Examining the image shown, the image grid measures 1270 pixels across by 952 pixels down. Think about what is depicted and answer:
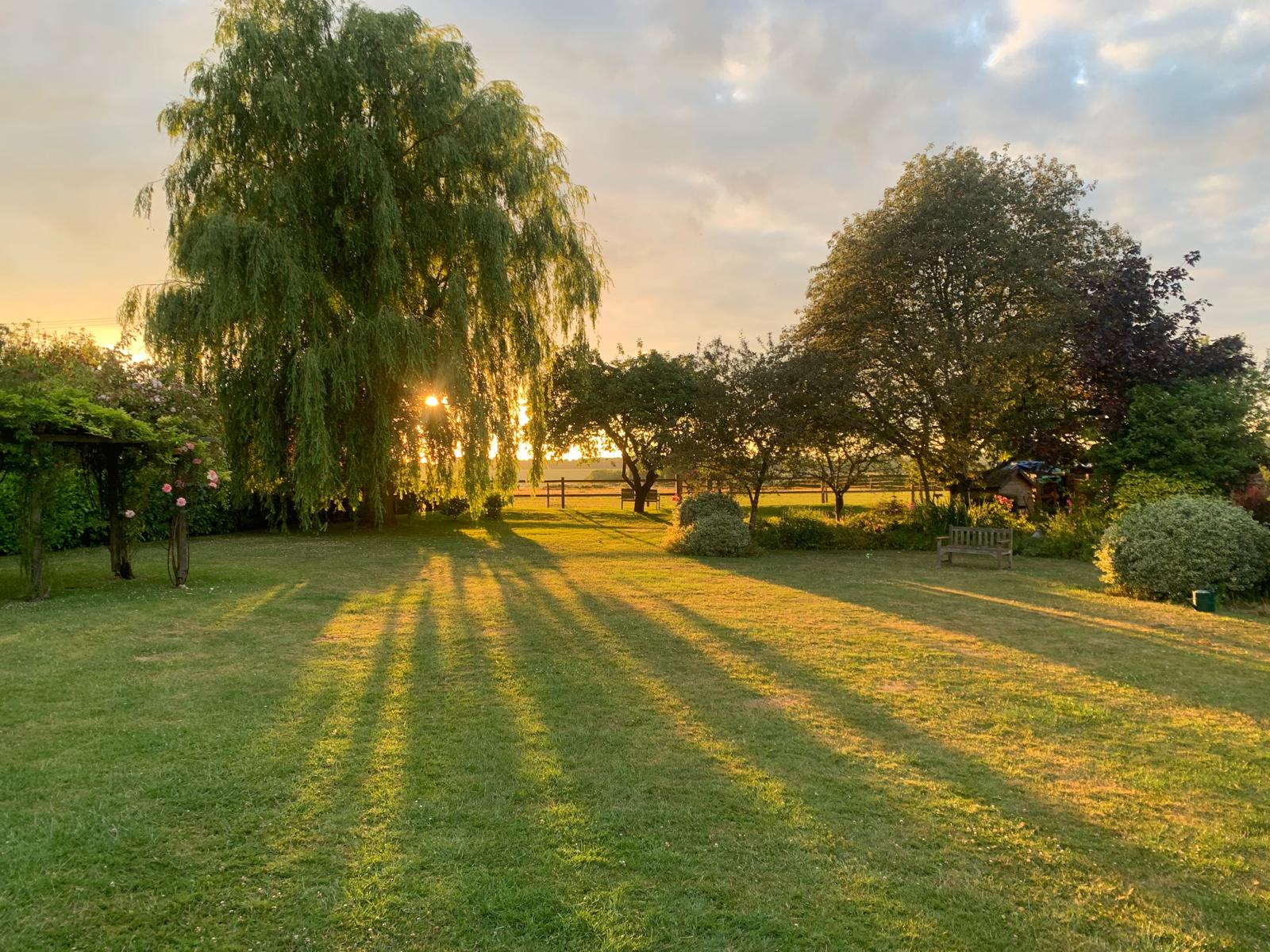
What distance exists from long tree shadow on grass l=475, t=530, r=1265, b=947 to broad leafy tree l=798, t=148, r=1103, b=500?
12.3m

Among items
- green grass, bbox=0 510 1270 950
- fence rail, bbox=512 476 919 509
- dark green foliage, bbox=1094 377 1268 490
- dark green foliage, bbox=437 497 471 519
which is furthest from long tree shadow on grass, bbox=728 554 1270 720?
dark green foliage, bbox=437 497 471 519

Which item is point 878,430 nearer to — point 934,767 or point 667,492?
point 934,767

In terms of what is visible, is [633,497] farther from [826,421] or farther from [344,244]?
[344,244]

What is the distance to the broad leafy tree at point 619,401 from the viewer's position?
904 inches

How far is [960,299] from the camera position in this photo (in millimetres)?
17109

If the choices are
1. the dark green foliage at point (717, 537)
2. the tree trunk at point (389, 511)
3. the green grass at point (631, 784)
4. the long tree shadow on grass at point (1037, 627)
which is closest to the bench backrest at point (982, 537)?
the long tree shadow on grass at point (1037, 627)

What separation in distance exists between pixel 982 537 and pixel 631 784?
1183 cm

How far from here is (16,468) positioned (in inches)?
335

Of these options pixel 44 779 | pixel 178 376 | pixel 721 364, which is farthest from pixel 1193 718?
pixel 178 376

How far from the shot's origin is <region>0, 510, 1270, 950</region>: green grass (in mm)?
2590

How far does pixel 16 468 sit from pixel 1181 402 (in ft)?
63.0

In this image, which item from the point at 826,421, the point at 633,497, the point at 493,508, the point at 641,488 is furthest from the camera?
the point at 633,497

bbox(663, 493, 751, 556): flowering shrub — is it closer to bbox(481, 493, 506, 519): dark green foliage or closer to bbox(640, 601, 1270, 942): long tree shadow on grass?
bbox(640, 601, 1270, 942): long tree shadow on grass

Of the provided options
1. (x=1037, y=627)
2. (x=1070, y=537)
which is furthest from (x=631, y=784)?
(x=1070, y=537)
